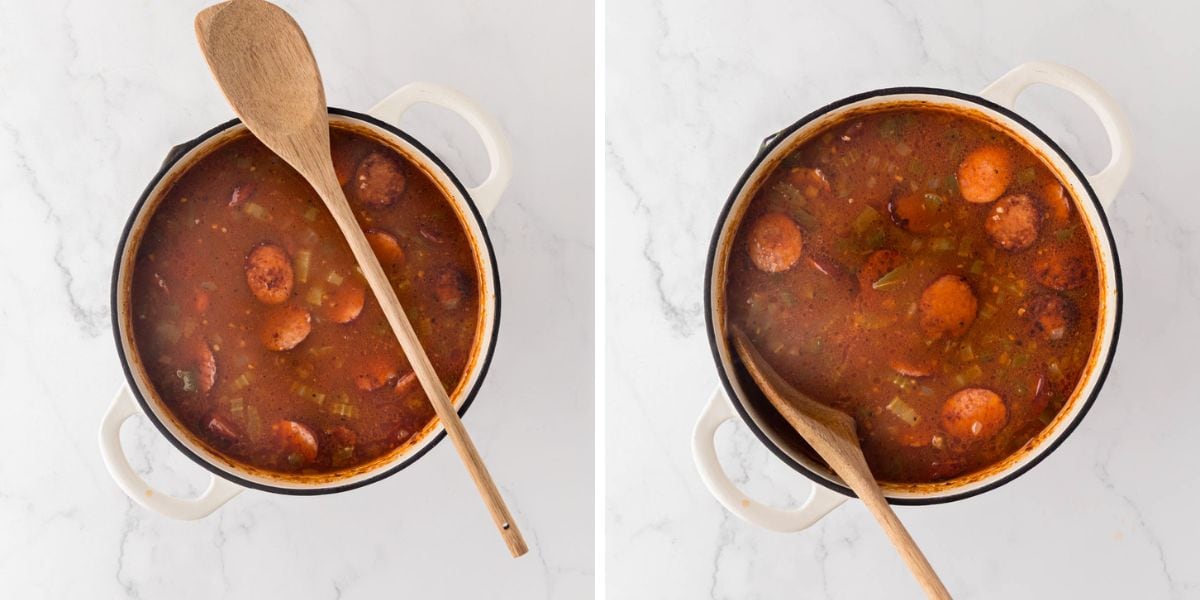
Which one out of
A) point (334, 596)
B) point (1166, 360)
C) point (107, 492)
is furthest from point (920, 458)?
point (107, 492)

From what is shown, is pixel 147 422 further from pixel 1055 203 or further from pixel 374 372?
pixel 1055 203

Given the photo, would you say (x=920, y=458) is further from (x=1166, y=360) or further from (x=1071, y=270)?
(x=1166, y=360)

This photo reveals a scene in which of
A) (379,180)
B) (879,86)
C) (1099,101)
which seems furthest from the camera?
(879,86)

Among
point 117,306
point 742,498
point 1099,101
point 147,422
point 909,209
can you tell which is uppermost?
point 1099,101

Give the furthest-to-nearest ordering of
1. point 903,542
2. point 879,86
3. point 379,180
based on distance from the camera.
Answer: point 879,86, point 379,180, point 903,542

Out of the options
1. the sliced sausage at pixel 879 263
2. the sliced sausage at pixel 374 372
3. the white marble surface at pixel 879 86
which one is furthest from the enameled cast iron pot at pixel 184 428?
the sliced sausage at pixel 879 263

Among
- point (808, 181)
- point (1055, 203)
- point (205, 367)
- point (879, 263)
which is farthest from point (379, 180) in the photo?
point (1055, 203)
